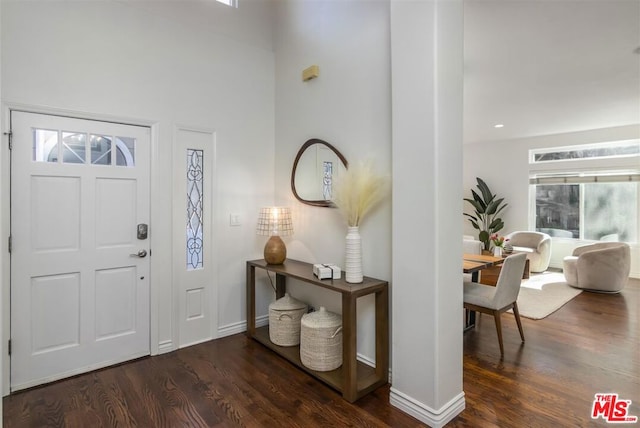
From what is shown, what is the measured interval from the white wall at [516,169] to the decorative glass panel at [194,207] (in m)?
6.50

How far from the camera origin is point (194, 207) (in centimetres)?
311

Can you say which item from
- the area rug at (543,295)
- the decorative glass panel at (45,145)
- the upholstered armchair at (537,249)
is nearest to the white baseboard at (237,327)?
the decorative glass panel at (45,145)

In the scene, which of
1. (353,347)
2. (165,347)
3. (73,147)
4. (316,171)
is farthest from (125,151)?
(353,347)

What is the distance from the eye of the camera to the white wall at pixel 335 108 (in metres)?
2.50

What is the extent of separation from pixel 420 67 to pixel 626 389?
269 cm

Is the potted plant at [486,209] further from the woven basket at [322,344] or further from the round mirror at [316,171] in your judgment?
the woven basket at [322,344]

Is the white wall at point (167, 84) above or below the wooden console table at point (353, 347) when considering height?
above

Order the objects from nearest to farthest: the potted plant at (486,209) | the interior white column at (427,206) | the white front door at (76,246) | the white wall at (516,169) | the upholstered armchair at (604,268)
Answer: the interior white column at (427,206)
the white front door at (76,246)
the upholstered armchair at (604,268)
the white wall at (516,169)
the potted plant at (486,209)

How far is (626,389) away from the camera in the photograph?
237 cm

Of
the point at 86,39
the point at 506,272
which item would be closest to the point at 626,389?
the point at 506,272

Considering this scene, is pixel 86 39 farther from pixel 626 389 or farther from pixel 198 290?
pixel 626 389

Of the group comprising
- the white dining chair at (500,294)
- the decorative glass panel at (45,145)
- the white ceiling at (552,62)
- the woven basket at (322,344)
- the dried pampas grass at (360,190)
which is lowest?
the woven basket at (322,344)

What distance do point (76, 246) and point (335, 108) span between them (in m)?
→ 2.36

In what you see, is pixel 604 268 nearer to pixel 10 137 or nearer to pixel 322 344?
pixel 322 344
